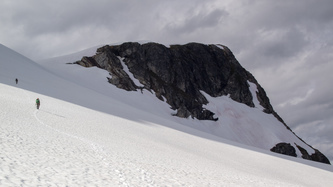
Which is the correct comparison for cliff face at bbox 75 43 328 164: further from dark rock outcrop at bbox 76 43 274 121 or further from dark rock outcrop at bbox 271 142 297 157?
dark rock outcrop at bbox 271 142 297 157

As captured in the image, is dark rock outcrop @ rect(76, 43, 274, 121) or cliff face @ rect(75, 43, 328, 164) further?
dark rock outcrop @ rect(76, 43, 274, 121)

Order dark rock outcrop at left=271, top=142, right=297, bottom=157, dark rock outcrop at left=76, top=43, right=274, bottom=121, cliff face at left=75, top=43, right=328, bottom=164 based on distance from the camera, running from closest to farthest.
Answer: dark rock outcrop at left=271, top=142, right=297, bottom=157, cliff face at left=75, top=43, right=328, bottom=164, dark rock outcrop at left=76, top=43, right=274, bottom=121

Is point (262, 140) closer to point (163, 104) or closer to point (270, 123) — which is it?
point (270, 123)

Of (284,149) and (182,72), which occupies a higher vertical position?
(182,72)

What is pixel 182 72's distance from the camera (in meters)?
92.1

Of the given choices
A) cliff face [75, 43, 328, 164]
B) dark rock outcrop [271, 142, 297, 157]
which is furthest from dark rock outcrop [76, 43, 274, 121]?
dark rock outcrop [271, 142, 297, 157]

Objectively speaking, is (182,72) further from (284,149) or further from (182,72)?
(284,149)

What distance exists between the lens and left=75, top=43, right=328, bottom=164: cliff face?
74312 mm

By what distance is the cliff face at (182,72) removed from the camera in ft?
244

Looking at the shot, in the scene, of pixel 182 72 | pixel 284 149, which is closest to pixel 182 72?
pixel 182 72

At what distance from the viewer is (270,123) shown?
87938 mm

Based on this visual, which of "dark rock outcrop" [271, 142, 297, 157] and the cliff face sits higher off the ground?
the cliff face

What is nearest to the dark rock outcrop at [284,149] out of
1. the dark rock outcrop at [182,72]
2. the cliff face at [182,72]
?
the cliff face at [182,72]

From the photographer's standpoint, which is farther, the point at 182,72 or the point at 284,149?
the point at 182,72
